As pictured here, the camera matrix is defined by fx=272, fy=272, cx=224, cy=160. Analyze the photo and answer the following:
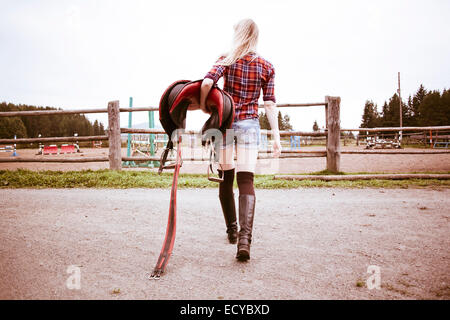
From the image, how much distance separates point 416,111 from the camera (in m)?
60.8

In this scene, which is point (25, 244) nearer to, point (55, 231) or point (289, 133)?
point (55, 231)

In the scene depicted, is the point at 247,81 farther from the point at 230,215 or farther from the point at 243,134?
the point at 230,215

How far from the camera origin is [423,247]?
87.3 inches

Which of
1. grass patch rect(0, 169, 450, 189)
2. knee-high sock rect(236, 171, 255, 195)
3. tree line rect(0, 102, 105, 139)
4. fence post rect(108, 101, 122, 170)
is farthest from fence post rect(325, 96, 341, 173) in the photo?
tree line rect(0, 102, 105, 139)

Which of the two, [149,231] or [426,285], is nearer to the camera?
[426,285]

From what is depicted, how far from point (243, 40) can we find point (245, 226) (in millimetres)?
1424

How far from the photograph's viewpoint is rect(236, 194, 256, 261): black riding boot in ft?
6.44

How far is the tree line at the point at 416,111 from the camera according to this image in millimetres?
50969

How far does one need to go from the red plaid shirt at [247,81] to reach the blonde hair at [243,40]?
4cm

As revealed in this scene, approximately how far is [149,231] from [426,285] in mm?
2222

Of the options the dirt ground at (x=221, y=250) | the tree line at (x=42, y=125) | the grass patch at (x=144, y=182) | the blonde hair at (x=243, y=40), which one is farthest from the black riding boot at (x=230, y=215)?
the tree line at (x=42, y=125)

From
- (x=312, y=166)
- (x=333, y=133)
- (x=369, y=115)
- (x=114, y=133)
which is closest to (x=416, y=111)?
(x=369, y=115)

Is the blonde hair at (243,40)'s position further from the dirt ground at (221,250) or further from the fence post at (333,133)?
the fence post at (333,133)

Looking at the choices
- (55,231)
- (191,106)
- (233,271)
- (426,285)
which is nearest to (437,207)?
(426,285)
